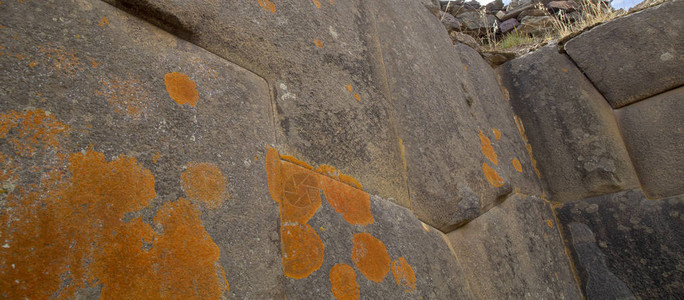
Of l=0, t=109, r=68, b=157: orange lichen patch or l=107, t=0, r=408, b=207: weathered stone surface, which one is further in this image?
l=107, t=0, r=408, b=207: weathered stone surface

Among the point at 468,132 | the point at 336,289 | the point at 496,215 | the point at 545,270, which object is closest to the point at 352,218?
the point at 336,289

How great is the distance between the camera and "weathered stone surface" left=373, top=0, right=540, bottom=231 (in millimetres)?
1765

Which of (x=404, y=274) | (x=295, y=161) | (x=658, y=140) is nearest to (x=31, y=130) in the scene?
(x=295, y=161)

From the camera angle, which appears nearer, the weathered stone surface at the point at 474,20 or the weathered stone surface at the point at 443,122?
the weathered stone surface at the point at 443,122

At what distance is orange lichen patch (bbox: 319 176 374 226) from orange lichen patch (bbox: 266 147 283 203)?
0.50 ft

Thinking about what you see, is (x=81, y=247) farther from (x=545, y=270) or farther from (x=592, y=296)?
(x=592, y=296)

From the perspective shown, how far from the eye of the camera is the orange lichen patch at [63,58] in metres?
0.89

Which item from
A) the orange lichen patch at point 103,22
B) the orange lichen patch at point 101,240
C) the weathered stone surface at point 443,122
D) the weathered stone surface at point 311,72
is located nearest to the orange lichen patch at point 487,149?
the weathered stone surface at point 443,122

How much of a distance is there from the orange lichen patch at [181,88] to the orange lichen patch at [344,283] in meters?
0.59

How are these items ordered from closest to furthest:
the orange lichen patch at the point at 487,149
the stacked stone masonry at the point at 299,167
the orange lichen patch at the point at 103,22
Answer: the stacked stone masonry at the point at 299,167, the orange lichen patch at the point at 103,22, the orange lichen patch at the point at 487,149

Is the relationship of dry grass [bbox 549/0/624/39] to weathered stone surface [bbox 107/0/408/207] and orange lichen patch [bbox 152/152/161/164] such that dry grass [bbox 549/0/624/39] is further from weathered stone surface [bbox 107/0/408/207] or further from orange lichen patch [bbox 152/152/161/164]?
orange lichen patch [bbox 152/152/161/164]

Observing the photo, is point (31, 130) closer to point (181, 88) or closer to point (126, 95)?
point (126, 95)

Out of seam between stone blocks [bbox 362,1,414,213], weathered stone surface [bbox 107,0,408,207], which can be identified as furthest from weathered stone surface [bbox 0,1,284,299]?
seam between stone blocks [bbox 362,1,414,213]

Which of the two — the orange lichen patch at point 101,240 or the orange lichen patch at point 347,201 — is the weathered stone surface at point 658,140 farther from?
the orange lichen patch at point 101,240
